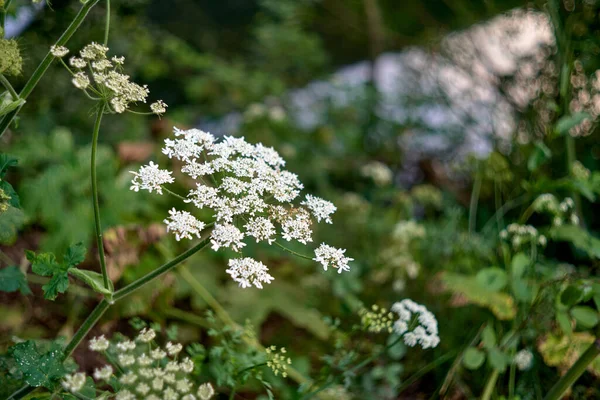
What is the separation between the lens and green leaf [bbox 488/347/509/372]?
48.3 inches

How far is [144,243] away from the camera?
1.71m

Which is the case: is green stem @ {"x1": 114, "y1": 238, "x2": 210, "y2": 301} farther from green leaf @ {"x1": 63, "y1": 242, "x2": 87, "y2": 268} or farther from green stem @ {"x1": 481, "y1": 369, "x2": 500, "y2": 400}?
green stem @ {"x1": 481, "y1": 369, "x2": 500, "y2": 400}

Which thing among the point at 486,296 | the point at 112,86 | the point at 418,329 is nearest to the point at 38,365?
the point at 112,86

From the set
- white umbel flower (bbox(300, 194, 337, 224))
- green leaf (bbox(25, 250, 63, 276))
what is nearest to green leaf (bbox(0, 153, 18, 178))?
green leaf (bbox(25, 250, 63, 276))

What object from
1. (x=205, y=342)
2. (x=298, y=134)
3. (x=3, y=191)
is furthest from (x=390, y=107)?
(x=3, y=191)

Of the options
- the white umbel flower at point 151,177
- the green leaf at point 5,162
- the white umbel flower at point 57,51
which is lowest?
the green leaf at point 5,162

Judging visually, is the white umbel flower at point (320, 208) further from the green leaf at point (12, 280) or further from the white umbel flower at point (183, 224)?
the green leaf at point (12, 280)

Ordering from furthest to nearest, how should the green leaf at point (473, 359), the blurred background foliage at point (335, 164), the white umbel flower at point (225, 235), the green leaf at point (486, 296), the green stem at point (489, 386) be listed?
1. the blurred background foliage at point (335, 164)
2. the green leaf at point (486, 296)
3. the green stem at point (489, 386)
4. the green leaf at point (473, 359)
5. the white umbel flower at point (225, 235)

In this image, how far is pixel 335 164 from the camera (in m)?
3.09

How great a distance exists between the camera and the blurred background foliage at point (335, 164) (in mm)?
1606

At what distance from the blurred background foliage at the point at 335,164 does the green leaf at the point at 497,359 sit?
0.75 ft

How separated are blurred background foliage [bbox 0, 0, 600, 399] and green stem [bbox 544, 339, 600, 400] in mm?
185

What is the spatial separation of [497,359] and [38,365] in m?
0.98

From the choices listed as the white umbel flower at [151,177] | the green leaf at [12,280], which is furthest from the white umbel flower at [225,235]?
the green leaf at [12,280]
